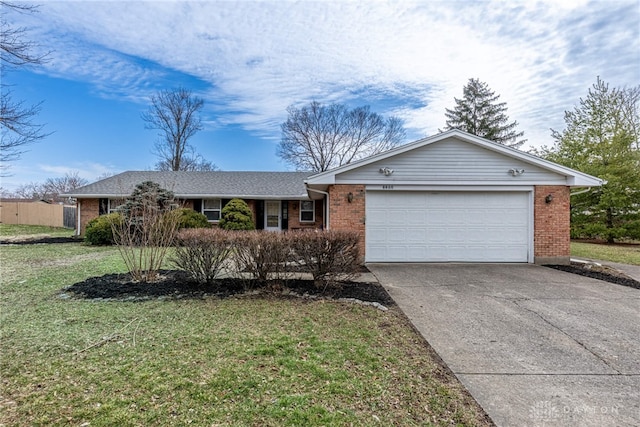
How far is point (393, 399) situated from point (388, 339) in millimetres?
1261

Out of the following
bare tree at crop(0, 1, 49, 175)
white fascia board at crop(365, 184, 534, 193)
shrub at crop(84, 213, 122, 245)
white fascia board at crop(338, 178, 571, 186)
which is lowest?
shrub at crop(84, 213, 122, 245)

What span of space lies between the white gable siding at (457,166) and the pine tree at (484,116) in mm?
23143

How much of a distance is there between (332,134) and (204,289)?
75.7 feet

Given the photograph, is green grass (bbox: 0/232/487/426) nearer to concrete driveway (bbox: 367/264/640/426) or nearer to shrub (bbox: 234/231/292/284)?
Result: concrete driveway (bbox: 367/264/640/426)

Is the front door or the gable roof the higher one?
the gable roof

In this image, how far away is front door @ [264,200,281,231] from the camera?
59.1 feet

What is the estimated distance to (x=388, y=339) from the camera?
155 inches

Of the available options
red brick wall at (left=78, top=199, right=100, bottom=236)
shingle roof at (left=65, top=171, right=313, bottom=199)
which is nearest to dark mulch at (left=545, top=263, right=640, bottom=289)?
shingle roof at (left=65, top=171, right=313, bottom=199)

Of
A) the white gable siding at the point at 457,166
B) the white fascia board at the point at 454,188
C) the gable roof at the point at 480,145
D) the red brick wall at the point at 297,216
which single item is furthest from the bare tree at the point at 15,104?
the red brick wall at the point at 297,216

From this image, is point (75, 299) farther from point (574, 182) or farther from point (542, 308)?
point (574, 182)

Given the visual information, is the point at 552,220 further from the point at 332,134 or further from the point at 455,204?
the point at 332,134

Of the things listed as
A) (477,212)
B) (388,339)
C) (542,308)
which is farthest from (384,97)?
(388,339)

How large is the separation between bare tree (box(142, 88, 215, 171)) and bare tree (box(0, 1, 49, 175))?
875 inches

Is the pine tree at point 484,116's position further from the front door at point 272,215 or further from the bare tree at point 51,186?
the bare tree at point 51,186
